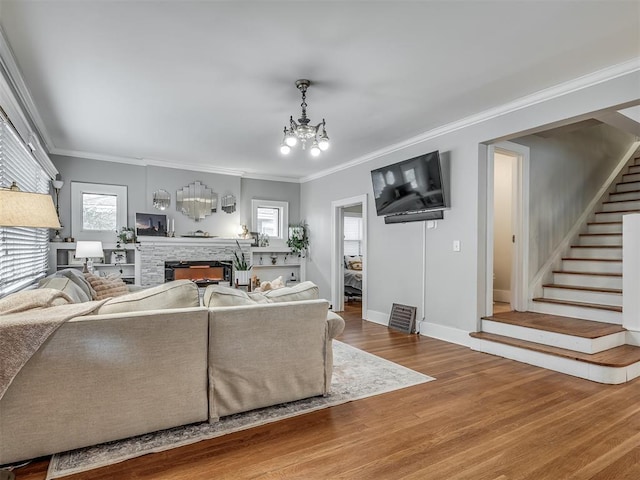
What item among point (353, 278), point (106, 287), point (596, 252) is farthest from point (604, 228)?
point (106, 287)

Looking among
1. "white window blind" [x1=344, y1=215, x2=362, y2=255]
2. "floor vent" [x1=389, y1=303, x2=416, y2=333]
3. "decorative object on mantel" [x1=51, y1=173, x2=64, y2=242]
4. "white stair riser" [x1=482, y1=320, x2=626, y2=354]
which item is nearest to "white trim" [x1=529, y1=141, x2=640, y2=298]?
"white stair riser" [x1=482, y1=320, x2=626, y2=354]

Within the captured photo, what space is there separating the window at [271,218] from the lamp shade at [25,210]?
5282 millimetres

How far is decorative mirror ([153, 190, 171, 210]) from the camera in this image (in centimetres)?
620

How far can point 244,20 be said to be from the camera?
2.35m

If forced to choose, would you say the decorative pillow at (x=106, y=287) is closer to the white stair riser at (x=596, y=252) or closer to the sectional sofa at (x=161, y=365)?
the sectional sofa at (x=161, y=365)

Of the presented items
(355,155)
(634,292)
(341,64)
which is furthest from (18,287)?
(634,292)

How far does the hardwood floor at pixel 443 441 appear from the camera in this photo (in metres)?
1.85

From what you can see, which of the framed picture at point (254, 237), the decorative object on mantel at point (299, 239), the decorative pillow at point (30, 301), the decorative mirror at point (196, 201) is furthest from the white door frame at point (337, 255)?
the decorative pillow at point (30, 301)

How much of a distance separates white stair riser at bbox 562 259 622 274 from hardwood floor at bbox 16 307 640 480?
1947mm

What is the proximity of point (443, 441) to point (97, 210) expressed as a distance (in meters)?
5.94

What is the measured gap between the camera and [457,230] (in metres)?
4.38

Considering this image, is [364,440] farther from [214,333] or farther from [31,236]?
[31,236]

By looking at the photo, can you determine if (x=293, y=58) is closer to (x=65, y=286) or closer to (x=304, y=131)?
(x=304, y=131)

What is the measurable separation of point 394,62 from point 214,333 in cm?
245
